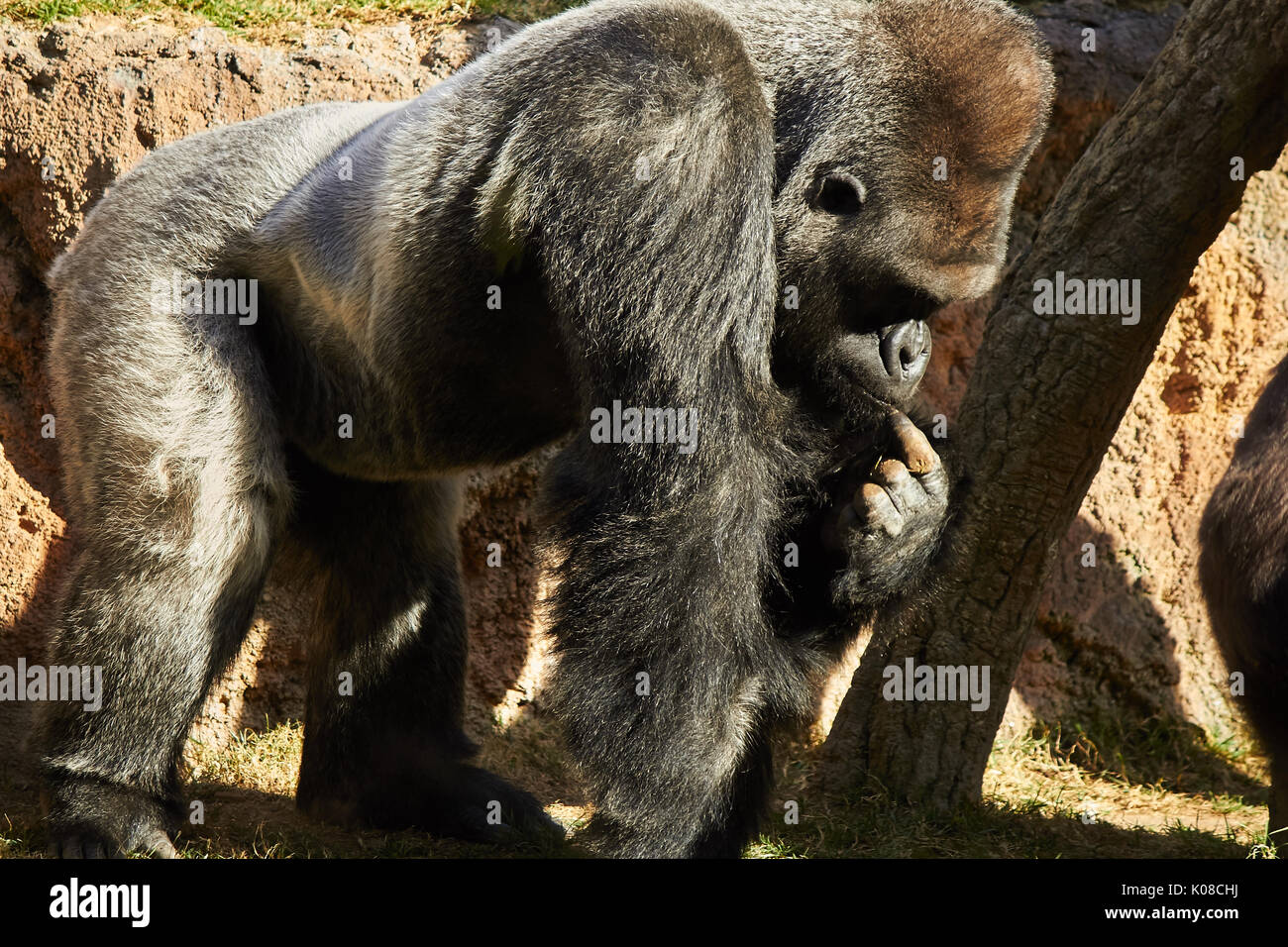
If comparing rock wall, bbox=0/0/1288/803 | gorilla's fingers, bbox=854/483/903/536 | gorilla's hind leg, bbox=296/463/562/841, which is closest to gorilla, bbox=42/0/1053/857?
gorilla's fingers, bbox=854/483/903/536

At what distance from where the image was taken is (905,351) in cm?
Result: 323

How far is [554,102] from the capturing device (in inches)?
118

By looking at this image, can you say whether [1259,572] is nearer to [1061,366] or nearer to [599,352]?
[1061,366]

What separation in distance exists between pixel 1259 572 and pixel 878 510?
164 cm

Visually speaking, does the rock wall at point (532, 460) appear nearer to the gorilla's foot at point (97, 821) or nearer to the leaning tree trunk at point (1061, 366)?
the leaning tree trunk at point (1061, 366)

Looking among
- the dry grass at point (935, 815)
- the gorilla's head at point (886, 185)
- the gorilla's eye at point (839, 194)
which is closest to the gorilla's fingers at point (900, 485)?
the gorilla's head at point (886, 185)

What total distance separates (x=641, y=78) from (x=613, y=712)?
1483 mm

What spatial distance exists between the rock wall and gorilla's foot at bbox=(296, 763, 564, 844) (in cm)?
75

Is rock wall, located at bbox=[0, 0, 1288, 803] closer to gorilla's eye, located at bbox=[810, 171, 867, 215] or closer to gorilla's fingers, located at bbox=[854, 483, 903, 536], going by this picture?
gorilla's eye, located at bbox=[810, 171, 867, 215]

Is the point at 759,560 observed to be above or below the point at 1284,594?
above

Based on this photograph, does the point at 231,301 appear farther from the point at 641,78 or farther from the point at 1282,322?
the point at 1282,322

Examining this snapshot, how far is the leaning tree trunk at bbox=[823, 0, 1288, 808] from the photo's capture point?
3760mm
